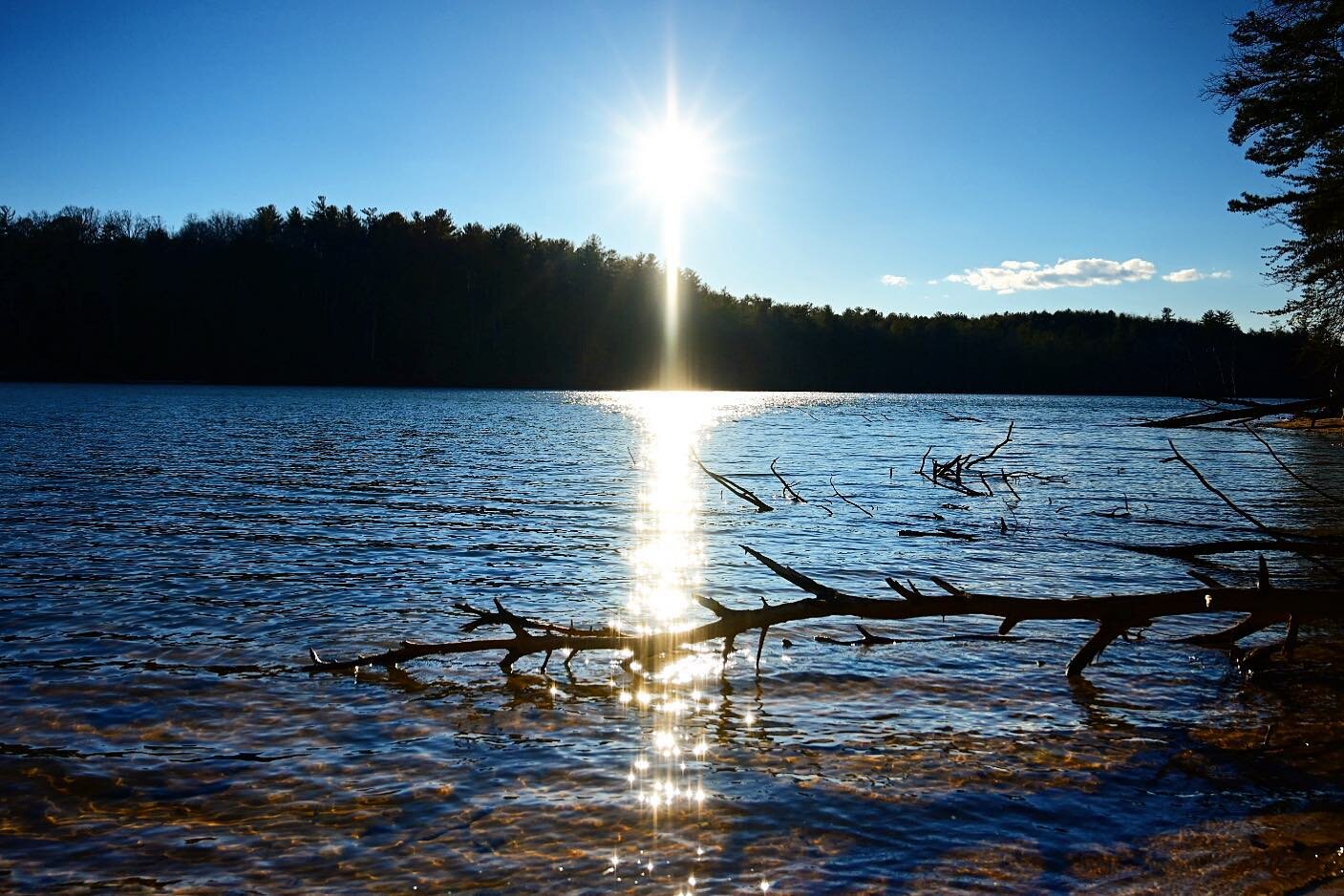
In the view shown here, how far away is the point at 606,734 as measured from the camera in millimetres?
5637

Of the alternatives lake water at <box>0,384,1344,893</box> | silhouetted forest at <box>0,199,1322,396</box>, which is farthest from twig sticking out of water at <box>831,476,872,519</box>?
silhouetted forest at <box>0,199,1322,396</box>

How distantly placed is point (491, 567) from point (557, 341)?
12745cm

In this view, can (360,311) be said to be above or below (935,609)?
above

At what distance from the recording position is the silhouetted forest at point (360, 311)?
10750 centimetres

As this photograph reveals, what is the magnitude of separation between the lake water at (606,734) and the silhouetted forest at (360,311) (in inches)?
3981

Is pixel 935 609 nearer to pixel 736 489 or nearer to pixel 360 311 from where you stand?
pixel 736 489

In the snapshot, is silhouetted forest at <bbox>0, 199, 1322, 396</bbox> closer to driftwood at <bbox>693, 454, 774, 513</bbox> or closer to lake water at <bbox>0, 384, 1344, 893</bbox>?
driftwood at <bbox>693, 454, 774, 513</bbox>

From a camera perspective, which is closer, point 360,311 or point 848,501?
point 848,501

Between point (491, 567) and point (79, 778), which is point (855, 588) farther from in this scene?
point (79, 778)

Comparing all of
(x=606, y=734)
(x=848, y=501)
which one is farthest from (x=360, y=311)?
(x=606, y=734)

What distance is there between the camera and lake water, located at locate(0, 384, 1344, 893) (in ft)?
13.5

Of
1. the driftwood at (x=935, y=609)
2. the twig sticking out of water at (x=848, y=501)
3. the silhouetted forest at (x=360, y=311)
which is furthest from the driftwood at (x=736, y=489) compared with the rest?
the silhouetted forest at (x=360, y=311)

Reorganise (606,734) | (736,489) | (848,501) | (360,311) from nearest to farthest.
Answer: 1. (606,734)
2. (736,489)
3. (848,501)
4. (360,311)

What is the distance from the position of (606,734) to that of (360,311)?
121 meters
